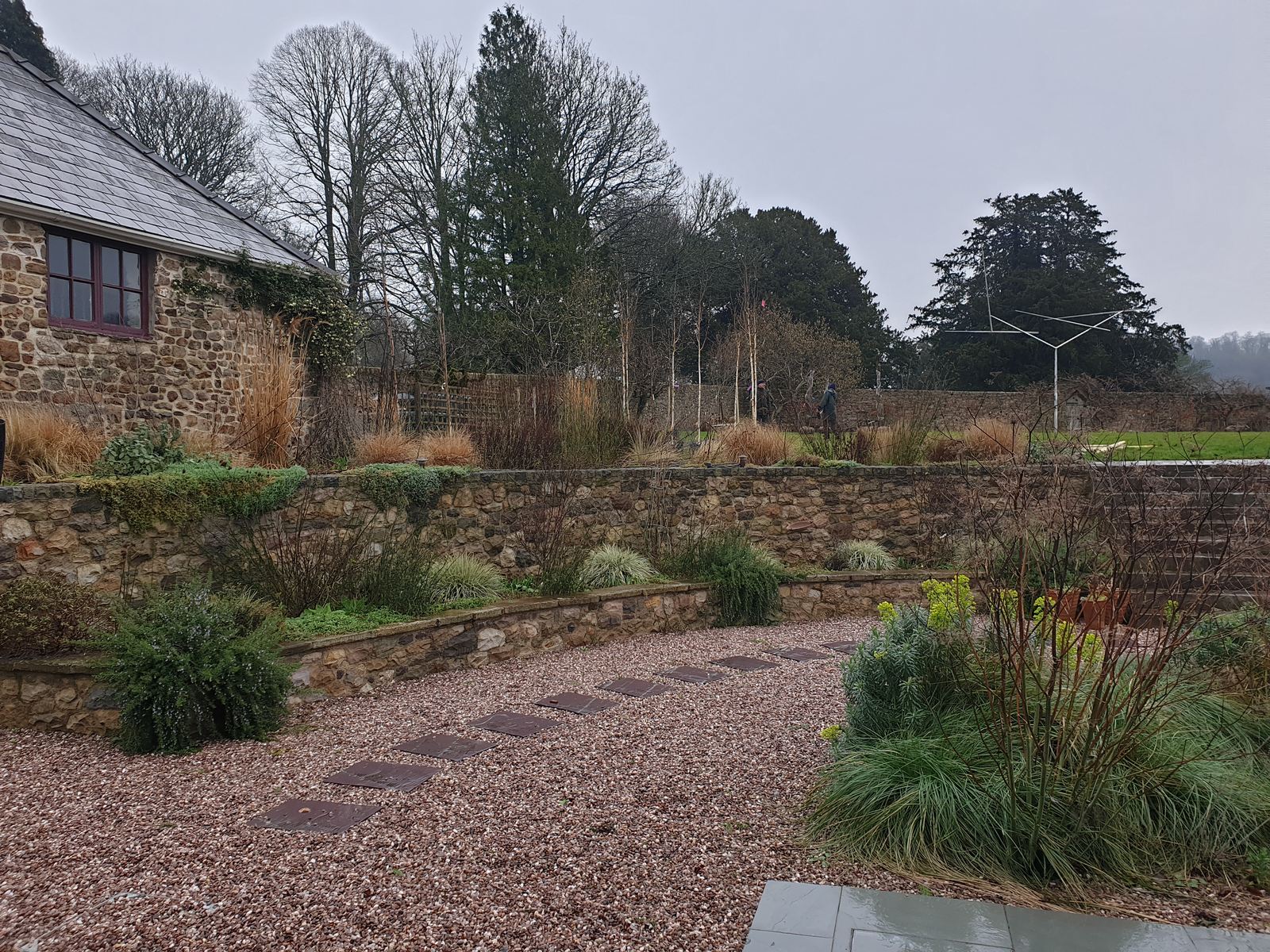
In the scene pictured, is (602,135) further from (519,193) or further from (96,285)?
(96,285)

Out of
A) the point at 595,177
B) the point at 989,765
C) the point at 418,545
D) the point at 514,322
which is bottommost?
the point at 989,765

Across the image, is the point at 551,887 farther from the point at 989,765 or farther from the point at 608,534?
the point at 608,534

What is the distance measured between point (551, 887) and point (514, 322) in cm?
1554

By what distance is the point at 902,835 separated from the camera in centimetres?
247

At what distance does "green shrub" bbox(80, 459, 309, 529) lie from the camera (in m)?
4.55

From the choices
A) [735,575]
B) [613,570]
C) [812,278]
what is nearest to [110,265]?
[613,570]

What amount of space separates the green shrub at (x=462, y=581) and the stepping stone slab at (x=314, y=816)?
2562 mm

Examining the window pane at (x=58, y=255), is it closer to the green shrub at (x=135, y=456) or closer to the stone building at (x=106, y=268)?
the stone building at (x=106, y=268)

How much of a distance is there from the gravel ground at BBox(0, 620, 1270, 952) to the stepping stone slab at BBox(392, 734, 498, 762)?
68mm

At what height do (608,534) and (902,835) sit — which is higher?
(608,534)

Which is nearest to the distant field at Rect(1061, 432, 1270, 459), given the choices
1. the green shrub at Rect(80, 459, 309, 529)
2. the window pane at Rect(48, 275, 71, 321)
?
the green shrub at Rect(80, 459, 309, 529)

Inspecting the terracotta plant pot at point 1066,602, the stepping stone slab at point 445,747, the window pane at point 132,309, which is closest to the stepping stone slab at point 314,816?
the stepping stone slab at point 445,747

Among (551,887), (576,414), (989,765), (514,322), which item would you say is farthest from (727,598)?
(514,322)

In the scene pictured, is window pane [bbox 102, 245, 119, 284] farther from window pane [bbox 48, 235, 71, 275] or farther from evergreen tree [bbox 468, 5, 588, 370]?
evergreen tree [bbox 468, 5, 588, 370]
